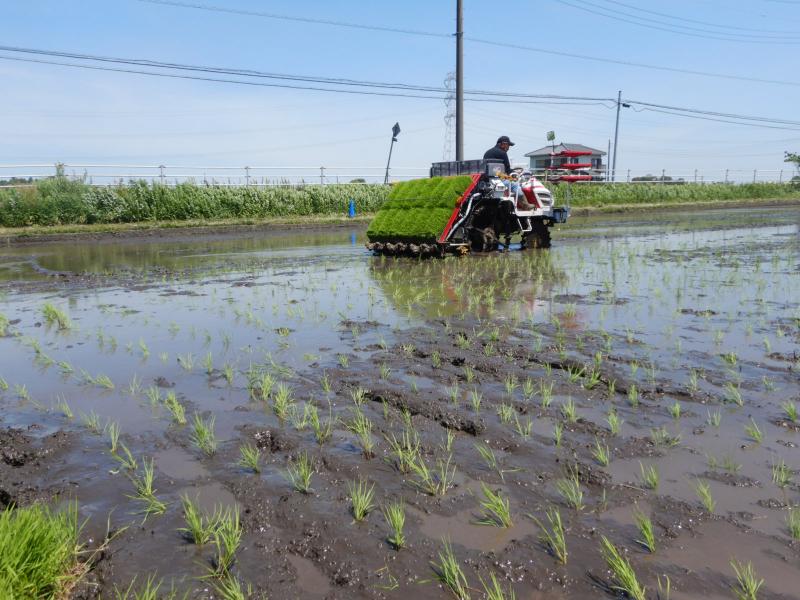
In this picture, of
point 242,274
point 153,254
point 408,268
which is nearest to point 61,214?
point 153,254

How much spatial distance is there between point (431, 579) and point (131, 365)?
4348 mm

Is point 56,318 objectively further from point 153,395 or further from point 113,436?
point 113,436

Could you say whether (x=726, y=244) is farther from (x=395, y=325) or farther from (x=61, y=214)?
(x=61, y=214)

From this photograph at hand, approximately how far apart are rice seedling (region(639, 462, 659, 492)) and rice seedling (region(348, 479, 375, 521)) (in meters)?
1.41

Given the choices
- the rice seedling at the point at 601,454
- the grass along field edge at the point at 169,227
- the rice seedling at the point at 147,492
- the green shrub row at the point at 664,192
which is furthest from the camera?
the green shrub row at the point at 664,192

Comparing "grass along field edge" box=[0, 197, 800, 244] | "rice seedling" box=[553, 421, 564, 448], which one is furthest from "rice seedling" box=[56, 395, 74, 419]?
"grass along field edge" box=[0, 197, 800, 244]

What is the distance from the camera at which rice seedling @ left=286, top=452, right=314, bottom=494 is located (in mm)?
3346

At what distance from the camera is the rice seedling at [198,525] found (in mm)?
2867

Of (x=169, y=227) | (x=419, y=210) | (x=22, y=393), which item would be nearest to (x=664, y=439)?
(x=22, y=393)

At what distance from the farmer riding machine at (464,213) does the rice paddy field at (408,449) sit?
5.53 m

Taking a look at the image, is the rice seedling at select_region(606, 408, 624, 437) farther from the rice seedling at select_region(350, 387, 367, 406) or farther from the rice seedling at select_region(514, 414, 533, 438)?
the rice seedling at select_region(350, 387, 367, 406)

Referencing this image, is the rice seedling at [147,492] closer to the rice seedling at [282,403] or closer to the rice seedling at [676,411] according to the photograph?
the rice seedling at [282,403]

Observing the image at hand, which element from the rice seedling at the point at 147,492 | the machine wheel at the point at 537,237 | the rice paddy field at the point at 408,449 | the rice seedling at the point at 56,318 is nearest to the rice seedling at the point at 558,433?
the rice paddy field at the point at 408,449

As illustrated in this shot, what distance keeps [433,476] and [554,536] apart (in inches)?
32.2
